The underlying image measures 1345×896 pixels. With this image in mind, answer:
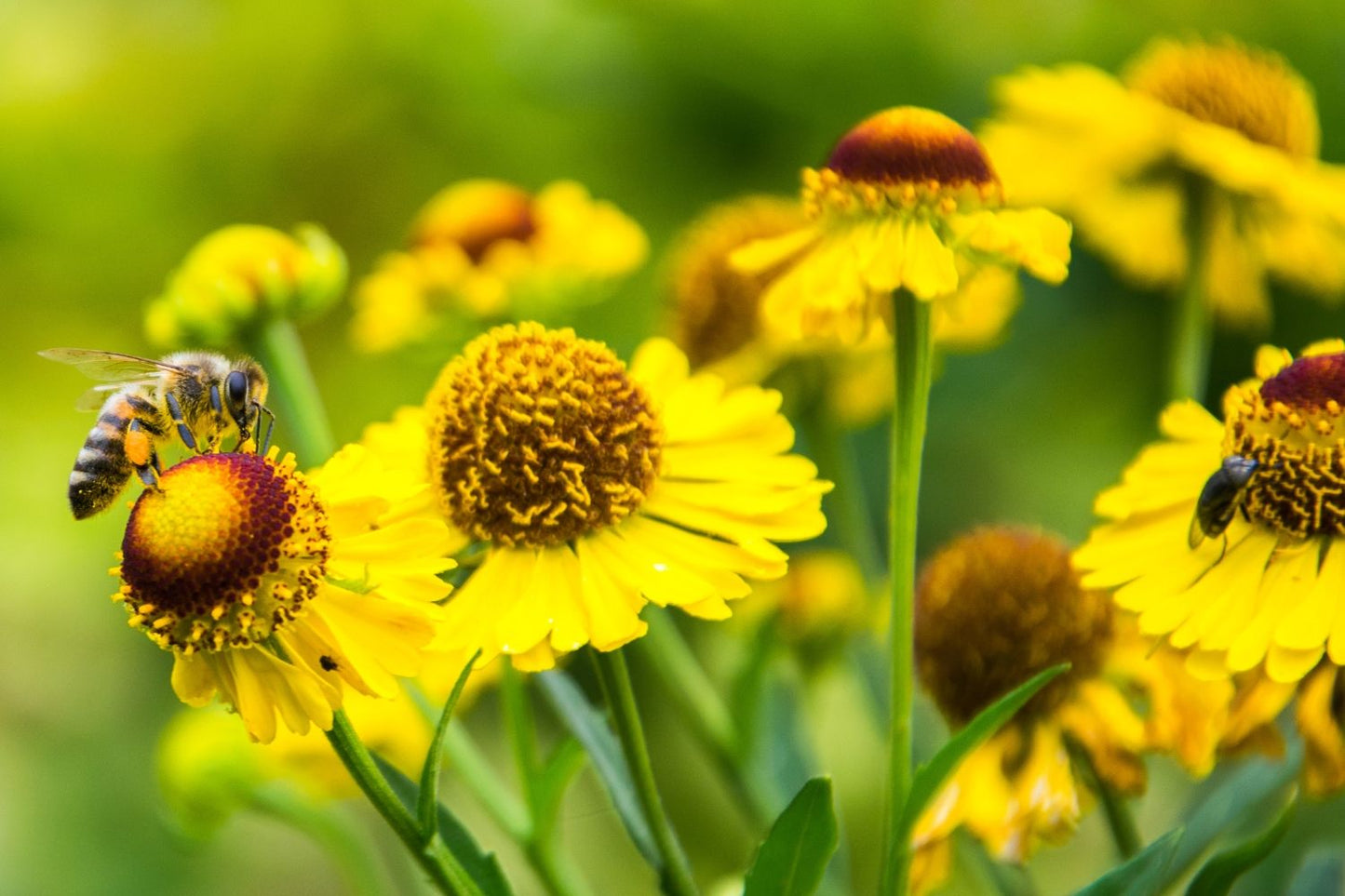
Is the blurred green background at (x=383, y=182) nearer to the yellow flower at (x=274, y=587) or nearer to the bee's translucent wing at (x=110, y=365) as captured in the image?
the bee's translucent wing at (x=110, y=365)

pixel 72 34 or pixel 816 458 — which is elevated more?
pixel 72 34

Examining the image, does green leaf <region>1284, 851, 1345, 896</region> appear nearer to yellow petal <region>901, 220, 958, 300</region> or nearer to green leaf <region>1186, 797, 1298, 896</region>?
green leaf <region>1186, 797, 1298, 896</region>

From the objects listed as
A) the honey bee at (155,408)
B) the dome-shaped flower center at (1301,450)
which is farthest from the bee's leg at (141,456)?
the dome-shaped flower center at (1301,450)

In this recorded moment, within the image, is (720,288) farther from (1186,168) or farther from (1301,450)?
(1301,450)

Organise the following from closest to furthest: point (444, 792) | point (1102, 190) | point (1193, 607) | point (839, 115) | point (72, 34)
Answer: point (1193, 607) < point (1102, 190) < point (444, 792) < point (839, 115) < point (72, 34)

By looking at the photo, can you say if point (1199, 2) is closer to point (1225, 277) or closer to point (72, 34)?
point (1225, 277)

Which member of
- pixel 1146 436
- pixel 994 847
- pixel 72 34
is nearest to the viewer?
pixel 994 847

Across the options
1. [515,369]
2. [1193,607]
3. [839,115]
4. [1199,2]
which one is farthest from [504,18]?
[1193,607]
